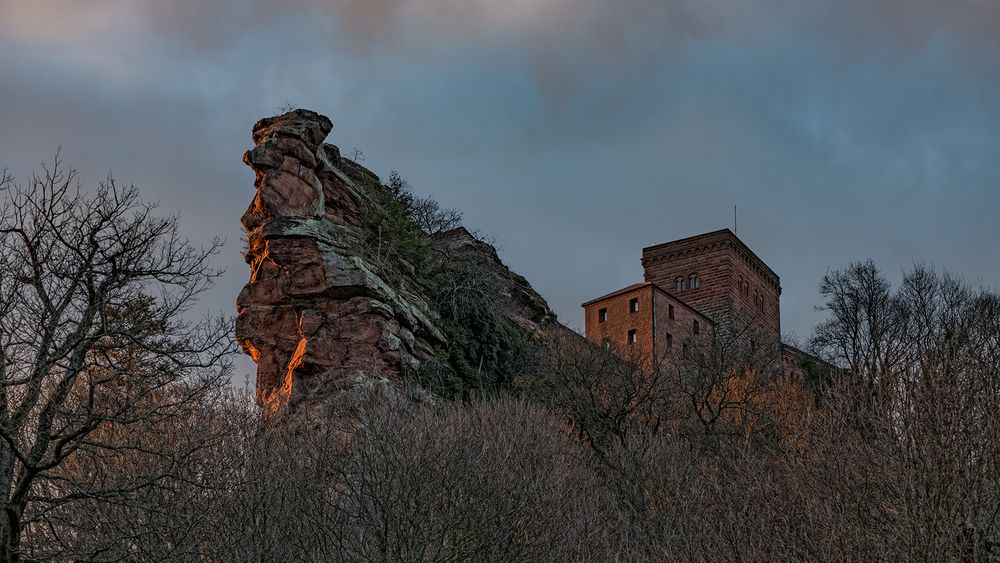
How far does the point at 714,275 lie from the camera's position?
228ft

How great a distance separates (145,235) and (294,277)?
1257cm

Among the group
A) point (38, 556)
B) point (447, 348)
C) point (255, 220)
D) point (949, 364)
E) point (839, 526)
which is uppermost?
point (255, 220)

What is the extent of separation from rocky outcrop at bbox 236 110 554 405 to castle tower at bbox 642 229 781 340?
38.0 metres

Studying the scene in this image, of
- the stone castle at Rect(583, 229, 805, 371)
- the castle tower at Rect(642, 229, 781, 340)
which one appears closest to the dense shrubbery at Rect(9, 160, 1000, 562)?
the stone castle at Rect(583, 229, 805, 371)

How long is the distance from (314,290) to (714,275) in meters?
44.6

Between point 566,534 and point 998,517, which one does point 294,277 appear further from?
point 998,517

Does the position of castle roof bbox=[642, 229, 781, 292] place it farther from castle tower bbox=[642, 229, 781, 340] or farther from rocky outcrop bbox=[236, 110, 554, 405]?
rocky outcrop bbox=[236, 110, 554, 405]

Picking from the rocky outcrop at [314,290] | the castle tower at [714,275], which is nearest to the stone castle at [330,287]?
the rocky outcrop at [314,290]

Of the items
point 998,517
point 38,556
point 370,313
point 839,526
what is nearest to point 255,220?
point 370,313

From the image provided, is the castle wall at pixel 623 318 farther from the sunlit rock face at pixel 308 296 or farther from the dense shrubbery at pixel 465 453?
the sunlit rock face at pixel 308 296

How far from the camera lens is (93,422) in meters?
15.5

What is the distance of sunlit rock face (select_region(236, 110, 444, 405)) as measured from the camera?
2978cm

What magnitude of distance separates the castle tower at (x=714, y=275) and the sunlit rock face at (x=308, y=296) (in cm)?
3871

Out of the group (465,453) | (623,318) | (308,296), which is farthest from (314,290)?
(623,318)
